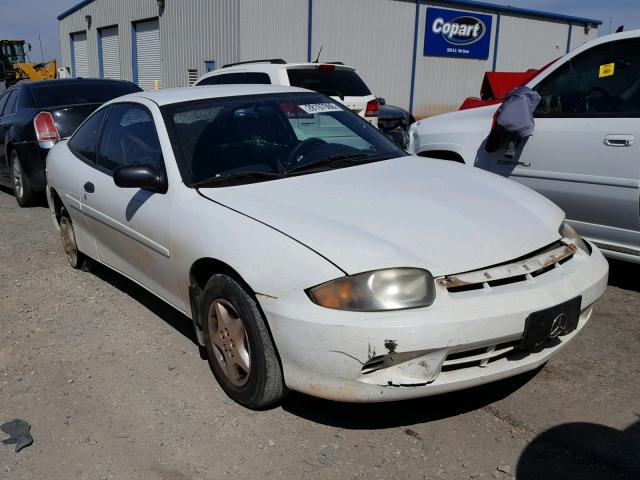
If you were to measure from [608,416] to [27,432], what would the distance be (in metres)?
2.68

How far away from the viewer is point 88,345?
3803mm

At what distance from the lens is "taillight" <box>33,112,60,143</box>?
707cm

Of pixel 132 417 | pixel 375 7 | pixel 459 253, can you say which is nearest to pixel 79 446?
pixel 132 417

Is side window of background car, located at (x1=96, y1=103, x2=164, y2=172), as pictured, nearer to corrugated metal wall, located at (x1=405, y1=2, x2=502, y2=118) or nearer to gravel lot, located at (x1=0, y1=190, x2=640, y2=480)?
gravel lot, located at (x1=0, y1=190, x2=640, y2=480)

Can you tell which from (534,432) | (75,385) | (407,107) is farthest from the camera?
(407,107)

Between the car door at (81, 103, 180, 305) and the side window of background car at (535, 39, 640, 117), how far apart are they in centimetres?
285

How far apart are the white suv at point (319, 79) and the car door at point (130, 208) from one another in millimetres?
3895

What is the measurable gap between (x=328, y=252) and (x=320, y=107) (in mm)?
1872

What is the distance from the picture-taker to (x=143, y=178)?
10.9 feet

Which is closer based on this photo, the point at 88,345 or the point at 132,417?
the point at 132,417

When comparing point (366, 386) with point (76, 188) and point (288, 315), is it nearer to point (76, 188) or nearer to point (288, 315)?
point (288, 315)

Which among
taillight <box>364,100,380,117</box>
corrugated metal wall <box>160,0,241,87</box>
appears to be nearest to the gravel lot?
taillight <box>364,100,380,117</box>

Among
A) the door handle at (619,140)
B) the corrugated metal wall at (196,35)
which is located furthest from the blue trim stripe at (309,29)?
the door handle at (619,140)

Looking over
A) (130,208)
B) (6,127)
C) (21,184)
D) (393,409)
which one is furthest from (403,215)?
(6,127)
